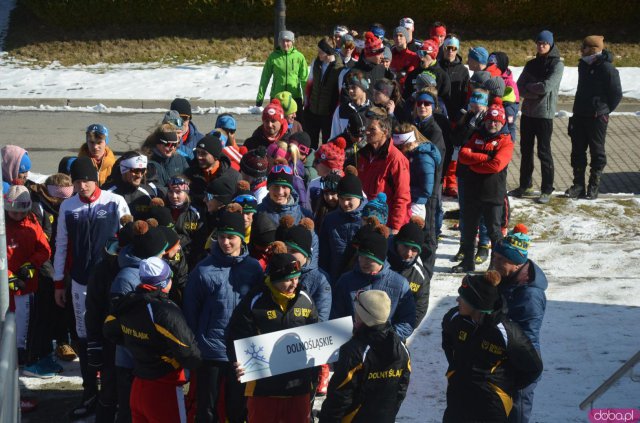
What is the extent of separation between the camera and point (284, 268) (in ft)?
20.9

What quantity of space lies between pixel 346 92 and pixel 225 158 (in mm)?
2133

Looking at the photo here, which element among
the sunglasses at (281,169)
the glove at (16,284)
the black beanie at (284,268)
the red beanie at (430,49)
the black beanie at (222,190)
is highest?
the red beanie at (430,49)

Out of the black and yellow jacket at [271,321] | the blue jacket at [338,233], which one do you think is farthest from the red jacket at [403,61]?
the black and yellow jacket at [271,321]

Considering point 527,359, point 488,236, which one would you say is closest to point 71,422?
point 527,359

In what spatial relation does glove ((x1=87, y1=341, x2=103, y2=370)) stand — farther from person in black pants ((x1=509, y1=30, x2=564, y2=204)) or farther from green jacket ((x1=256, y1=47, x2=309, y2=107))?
green jacket ((x1=256, y1=47, x2=309, y2=107))

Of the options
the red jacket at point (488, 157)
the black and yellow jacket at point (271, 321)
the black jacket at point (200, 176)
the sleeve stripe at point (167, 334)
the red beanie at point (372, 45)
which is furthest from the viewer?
the red beanie at point (372, 45)

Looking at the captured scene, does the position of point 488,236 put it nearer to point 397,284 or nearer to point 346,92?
point 346,92

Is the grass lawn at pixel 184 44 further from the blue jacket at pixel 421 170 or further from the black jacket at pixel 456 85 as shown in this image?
the blue jacket at pixel 421 170

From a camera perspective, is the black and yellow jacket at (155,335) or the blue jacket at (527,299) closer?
the black and yellow jacket at (155,335)

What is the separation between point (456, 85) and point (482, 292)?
7.02 m

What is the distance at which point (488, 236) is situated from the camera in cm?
1023

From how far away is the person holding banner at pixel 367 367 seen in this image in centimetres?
587

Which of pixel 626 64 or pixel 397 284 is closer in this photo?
pixel 397 284

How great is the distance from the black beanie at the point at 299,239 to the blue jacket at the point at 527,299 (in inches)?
53.8
